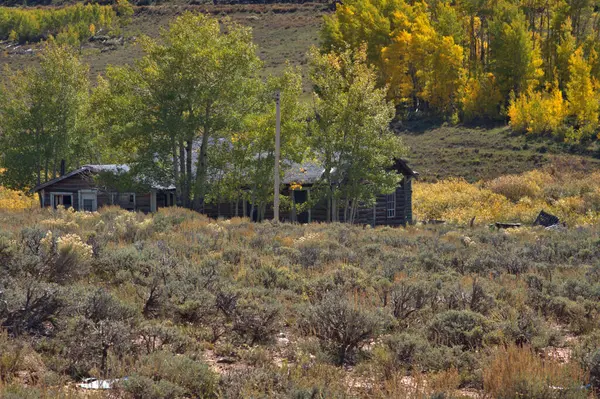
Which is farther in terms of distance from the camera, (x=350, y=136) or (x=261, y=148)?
(x=350, y=136)

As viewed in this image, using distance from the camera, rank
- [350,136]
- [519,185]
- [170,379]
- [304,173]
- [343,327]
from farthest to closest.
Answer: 1. [519,185]
2. [304,173]
3. [350,136]
4. [343,327]
5. [170,379]

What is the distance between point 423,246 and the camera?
Result: 17.1 m

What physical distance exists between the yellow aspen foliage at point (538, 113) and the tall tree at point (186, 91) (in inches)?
1261

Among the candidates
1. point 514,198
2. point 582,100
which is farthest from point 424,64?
point 514,198

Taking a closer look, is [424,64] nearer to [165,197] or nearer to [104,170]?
[165,197]

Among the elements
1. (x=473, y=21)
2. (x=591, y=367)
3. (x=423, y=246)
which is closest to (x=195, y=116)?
(x=423, y=246)

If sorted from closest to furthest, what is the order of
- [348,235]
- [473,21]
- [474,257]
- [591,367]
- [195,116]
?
[591,367] → [474,257] → [348,235] → [195,116] → [473,21]

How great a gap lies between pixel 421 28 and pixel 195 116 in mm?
39365

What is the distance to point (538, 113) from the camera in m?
53.2

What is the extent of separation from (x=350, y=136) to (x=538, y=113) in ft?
94.7

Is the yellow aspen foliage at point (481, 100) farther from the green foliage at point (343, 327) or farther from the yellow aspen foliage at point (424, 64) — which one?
the green foliage at point (343, 327)

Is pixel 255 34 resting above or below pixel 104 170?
above

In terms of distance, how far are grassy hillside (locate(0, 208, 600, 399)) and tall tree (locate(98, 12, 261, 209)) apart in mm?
11759

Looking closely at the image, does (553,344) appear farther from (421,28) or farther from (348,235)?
(421,28)
